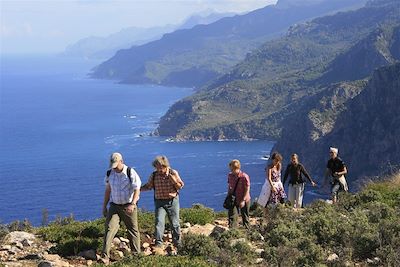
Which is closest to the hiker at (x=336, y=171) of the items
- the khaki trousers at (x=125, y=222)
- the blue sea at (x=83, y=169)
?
the khaki trousers at (x=125, y=222)

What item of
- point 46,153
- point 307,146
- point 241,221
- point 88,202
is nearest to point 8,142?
point 46,153

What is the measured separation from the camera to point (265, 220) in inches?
539

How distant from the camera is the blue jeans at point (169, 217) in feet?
36.2

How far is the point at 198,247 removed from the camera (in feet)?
32.2

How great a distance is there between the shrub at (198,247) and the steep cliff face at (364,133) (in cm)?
14820

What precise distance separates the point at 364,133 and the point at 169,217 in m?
168

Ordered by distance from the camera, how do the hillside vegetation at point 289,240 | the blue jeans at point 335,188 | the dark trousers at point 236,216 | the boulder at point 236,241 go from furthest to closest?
1. the blue jeans at point 335,188
2. the dark trousers at point 236,216
3. the boulder at point 236,241
4. the hillside vegetation at point 289,240

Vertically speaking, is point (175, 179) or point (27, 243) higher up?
point (175, 179)

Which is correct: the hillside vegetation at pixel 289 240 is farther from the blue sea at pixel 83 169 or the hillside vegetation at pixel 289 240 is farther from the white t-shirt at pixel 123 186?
the blue sea at pixel 83 169

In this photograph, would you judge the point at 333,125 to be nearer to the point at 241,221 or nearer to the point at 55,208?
the point at 55,208

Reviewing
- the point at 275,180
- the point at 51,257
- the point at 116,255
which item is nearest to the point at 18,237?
the point at 51,257

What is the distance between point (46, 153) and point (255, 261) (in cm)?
16427

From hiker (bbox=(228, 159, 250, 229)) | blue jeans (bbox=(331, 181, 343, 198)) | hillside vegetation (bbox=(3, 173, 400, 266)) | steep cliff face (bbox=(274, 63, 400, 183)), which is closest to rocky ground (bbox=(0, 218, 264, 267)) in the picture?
hillside vegetation (bbox=(3, 173, 400, 266))

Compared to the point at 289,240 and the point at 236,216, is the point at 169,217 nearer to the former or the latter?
the point at 236,216
